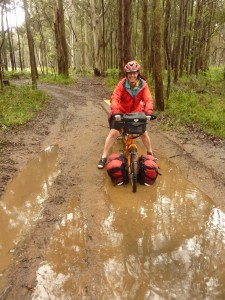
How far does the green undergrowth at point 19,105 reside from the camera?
993 centimetres

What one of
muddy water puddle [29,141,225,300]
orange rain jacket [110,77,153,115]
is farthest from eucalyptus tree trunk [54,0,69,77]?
muddy water puddle [29,141,225,300]

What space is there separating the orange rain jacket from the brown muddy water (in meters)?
1.64

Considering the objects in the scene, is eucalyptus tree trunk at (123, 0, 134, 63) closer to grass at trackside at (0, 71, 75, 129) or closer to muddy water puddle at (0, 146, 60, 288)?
grass at trackside at (0, 71, 75, 129)

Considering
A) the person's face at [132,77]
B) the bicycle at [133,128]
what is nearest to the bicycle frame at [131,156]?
the bicycle at [133,128]

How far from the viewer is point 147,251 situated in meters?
3.64

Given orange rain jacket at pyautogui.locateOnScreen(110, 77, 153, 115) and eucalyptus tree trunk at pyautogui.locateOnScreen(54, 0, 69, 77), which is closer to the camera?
Result: orange rain jacket at pyautogui.locateOnScreen(110, 77, 153, 115)

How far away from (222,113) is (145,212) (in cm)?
689

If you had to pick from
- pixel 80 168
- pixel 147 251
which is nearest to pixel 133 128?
pixel 80 168

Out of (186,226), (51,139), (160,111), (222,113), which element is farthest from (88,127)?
(186,226)

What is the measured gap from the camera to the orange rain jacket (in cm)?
593

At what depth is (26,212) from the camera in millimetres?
4590

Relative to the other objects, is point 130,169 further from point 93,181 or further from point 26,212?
point 26,212

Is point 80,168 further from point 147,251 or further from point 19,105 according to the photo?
point 19,105

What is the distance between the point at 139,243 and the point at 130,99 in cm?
334
